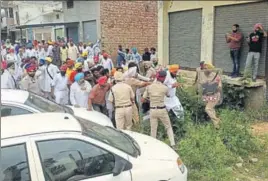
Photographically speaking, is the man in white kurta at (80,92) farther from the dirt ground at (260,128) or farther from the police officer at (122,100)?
the dirt ground at (260,128)

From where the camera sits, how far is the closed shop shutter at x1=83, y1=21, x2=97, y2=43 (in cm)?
1867

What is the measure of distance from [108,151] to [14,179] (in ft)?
3.18

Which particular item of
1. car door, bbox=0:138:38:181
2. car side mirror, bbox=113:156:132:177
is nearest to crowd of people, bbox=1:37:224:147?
car side mirror, bbox=113:156:132:177

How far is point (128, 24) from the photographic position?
60.5 ft

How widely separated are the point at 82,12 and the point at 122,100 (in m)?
14.6

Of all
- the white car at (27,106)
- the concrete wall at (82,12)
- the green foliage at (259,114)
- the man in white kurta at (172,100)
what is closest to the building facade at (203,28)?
the green foliage at (259,114)

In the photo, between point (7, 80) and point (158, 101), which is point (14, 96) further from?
point (158, 101)

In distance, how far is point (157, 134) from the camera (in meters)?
6.86

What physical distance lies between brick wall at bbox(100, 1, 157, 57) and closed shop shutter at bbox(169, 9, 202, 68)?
615 cm

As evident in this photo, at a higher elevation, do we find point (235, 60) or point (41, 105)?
point (235, 60)

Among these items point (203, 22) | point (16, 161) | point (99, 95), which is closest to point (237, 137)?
point (99, 95)

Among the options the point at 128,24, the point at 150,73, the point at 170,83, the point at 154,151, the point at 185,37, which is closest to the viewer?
the point at 154,151

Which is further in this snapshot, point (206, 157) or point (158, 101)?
point (158, 101)

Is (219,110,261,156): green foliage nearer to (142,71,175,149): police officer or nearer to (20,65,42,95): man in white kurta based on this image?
(142,71,175,149): police officer
